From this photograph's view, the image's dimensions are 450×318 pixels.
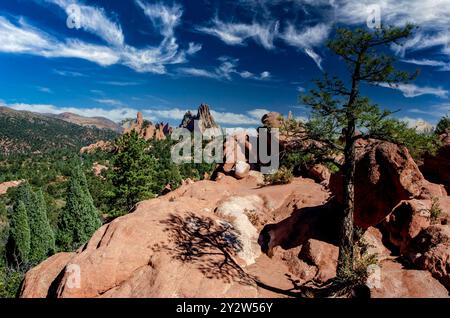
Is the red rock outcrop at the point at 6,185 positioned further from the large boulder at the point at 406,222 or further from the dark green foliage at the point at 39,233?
the large boulder at the point at 406,222

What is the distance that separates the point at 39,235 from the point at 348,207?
43093mm

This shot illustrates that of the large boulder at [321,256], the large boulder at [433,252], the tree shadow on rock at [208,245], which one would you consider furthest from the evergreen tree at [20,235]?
the large boulder at [433,252]

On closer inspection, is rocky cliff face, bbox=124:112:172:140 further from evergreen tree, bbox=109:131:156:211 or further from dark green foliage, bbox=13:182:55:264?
evergreen tree, bbox=109:131:156:211

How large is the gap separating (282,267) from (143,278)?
19.0ft

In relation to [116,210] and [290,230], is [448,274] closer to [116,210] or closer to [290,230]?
[290,230]

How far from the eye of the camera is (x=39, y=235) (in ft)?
135

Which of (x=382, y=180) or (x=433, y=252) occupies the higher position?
(x=382, y=180)

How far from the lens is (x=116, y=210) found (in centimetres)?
3200

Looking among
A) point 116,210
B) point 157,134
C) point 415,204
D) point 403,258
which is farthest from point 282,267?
point 157,134

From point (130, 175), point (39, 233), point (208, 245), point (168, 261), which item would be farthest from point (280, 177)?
point (39, 233)

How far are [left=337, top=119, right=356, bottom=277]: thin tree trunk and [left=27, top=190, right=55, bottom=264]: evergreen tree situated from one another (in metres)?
40.8

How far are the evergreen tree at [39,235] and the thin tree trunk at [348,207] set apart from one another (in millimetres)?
40754

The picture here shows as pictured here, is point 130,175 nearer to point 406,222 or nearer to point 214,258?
point 214,258

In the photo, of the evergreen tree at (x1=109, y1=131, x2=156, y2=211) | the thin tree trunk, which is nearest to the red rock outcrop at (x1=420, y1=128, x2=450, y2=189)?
the thin tree trunk
